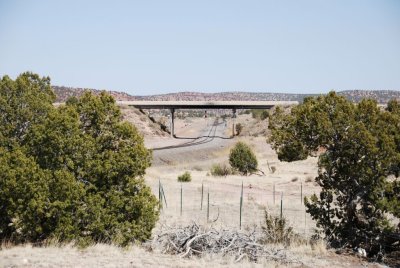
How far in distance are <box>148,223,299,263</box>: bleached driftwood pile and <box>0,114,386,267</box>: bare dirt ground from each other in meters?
0.40

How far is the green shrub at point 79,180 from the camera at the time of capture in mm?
15648

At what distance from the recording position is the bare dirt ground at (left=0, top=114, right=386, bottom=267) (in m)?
14.4

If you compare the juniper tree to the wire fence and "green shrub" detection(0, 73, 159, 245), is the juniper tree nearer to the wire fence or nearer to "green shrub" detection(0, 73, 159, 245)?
"green shrub" detection(0, 73, 159, 245)

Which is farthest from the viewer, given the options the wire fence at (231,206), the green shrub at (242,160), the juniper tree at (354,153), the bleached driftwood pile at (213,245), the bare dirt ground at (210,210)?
the green shrub at (242,160)

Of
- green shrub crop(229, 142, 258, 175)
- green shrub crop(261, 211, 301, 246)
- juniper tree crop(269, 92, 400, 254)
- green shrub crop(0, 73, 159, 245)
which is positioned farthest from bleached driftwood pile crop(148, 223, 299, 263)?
green shrub crop(229, 142, 258, 175)

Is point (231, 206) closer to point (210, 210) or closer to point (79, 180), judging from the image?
point (210, 210)

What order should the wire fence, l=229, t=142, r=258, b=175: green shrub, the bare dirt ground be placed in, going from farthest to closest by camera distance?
l=229, t=142, r=258, b=175: green shrub → the wire fence → the bare dirt ground

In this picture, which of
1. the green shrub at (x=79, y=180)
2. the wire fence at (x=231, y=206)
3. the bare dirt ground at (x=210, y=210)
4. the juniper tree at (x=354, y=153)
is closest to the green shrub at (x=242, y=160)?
the bare dirt ground at (x=210, y=210)

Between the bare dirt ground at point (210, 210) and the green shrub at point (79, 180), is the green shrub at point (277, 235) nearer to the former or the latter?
the bare dirt ground at point (210, 210)

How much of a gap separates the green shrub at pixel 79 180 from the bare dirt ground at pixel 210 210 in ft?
2.54

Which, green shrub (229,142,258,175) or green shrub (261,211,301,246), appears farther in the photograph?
green shrub (229,142,258,175)

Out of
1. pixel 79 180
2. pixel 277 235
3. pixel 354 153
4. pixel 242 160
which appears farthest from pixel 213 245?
pixel 242 160

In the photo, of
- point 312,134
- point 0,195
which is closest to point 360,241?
point 312,134

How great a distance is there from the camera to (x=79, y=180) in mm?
16188
